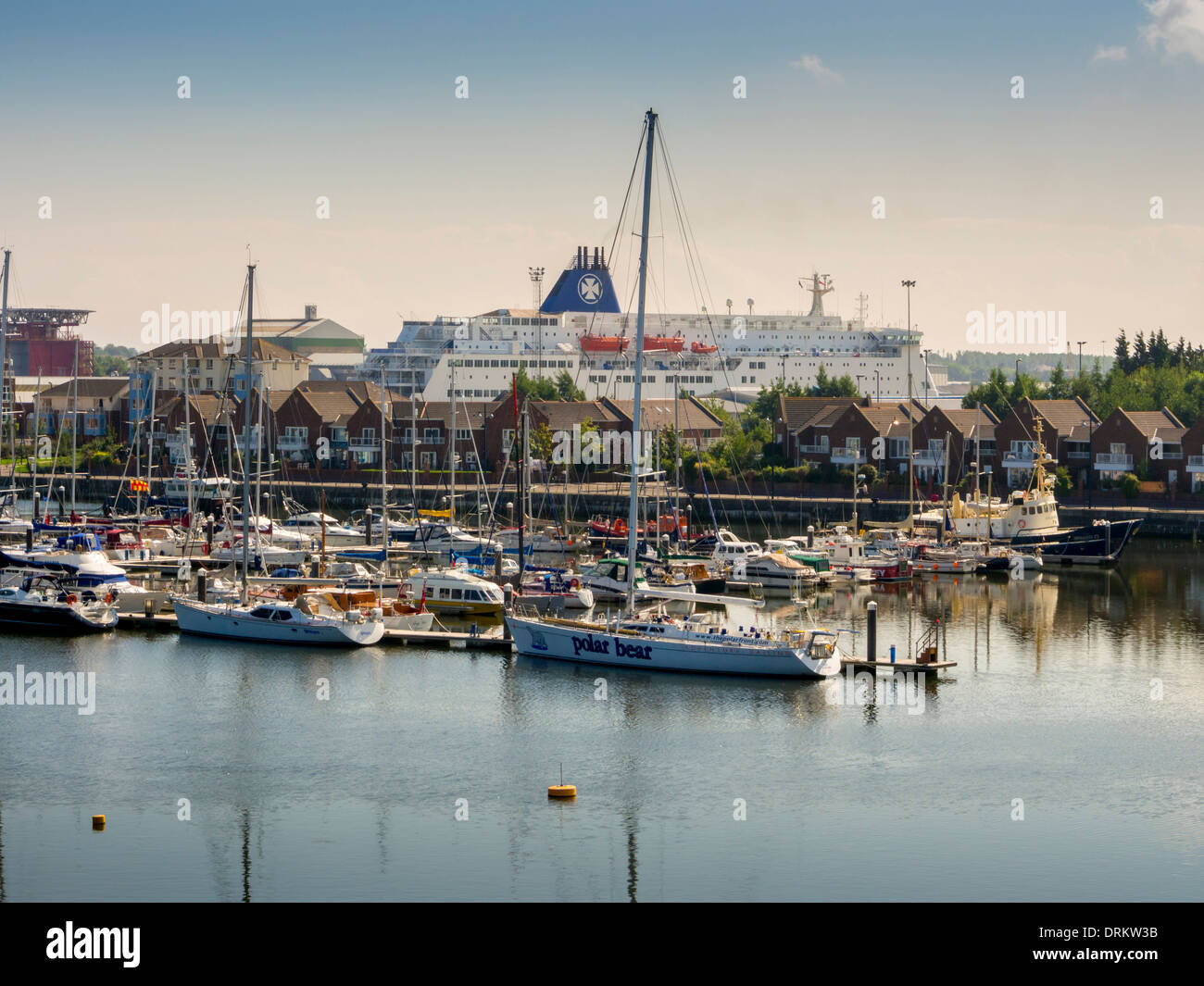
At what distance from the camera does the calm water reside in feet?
82.6

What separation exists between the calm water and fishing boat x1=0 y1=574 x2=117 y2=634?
4.81 feet

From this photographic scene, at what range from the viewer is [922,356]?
132 m

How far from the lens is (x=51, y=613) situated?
4425 centimetres

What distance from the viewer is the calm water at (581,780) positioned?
82.6ft

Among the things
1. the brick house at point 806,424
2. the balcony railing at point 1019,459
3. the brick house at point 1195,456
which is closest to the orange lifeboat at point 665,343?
the brick house at point 806,424

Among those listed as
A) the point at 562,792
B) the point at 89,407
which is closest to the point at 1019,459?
the point at 562,792

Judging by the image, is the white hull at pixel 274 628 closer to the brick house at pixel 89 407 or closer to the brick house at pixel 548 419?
the brick house at pixel 548 419

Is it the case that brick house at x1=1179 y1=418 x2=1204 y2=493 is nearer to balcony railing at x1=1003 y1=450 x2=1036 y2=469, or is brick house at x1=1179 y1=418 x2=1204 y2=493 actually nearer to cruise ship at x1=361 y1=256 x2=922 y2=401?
balcony railing at x1=1003 y1=450 x2=1036 y2=469

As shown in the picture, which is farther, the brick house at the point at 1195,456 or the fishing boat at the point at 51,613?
the brick house at the point at 1195,456

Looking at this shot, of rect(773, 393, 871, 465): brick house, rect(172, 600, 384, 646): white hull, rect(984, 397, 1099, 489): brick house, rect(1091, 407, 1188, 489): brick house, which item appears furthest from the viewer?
rect(773, 393, 871, 465): brick house

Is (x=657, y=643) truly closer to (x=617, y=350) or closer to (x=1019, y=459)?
(x=1019, y=459)

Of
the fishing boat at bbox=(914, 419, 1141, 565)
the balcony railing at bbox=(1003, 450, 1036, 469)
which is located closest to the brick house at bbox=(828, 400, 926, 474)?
the balcony railing at bbox=(1003, 450, 1036, 469)

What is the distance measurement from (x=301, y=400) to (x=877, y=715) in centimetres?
7014

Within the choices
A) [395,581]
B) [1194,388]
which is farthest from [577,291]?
[395,581]
